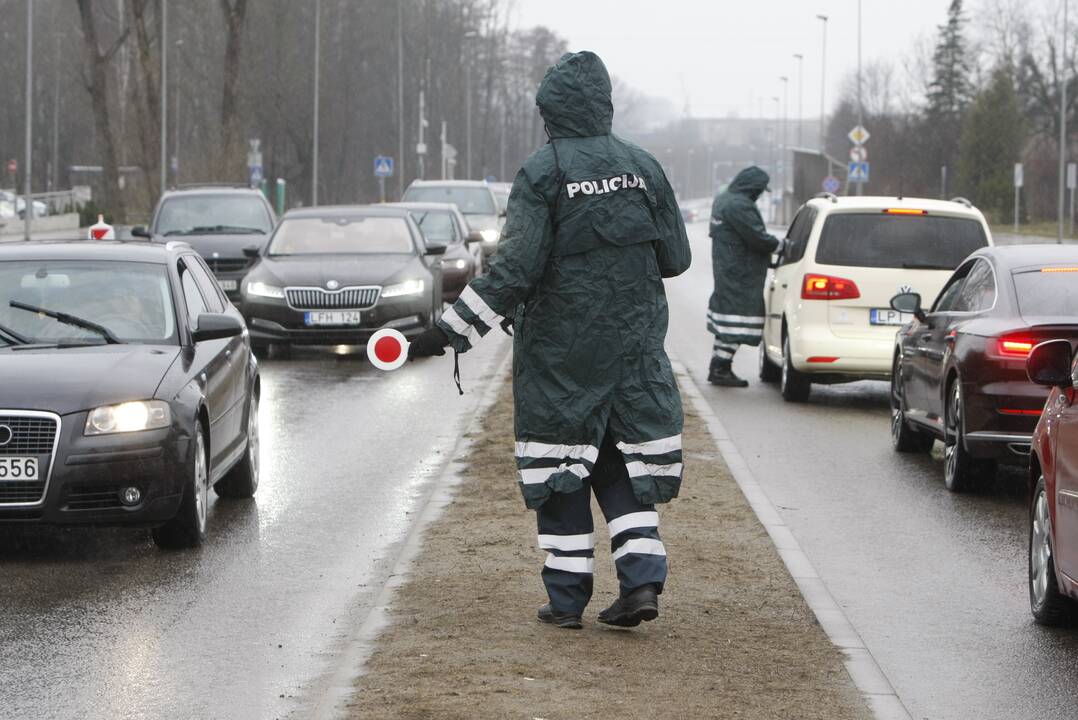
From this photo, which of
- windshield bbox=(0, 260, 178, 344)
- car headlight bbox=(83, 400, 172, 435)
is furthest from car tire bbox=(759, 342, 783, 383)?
car headlight bbox=(83, 400, 172, 435)

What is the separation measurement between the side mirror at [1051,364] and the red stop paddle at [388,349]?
2.35m

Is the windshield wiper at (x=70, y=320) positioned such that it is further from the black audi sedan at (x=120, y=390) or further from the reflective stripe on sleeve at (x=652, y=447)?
the reflective stripe on sleeve at (x=652, y=447)

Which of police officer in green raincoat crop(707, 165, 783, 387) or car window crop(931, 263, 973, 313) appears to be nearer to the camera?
car window crop(931, 263, 973, 313)

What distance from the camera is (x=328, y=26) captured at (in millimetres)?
87500

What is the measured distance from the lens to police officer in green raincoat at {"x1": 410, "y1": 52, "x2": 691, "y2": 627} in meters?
6.70

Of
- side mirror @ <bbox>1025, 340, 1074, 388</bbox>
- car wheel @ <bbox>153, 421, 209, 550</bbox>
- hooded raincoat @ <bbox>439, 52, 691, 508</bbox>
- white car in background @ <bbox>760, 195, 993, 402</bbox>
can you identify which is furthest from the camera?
white car in background @ <bbox>760, 195, 993, 402</bbox>

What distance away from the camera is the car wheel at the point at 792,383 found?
16.4m

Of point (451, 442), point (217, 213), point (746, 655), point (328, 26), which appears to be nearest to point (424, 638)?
point (746, 655)

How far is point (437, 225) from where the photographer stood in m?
29.4

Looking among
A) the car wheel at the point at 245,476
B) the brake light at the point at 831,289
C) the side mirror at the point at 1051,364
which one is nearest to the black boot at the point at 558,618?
the side mirror at the point at 1051,364

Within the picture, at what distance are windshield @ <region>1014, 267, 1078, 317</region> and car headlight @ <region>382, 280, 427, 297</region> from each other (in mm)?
9919

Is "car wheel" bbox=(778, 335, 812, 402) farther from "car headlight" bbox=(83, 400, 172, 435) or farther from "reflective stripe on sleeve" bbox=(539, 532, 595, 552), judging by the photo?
"reflective stripe on sleeve" bbox=(539, 532, 595, 552)

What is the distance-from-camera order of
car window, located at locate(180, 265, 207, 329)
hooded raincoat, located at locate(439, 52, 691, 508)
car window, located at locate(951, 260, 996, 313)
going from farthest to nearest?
car window, located at locate(951, 260, 996, 313) < car window, located at locate(180, 265, 207, 329) < hooded raincoat, located at locate(439, 52, 691, 508)

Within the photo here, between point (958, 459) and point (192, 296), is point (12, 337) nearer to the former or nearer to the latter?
point (192, 296)
